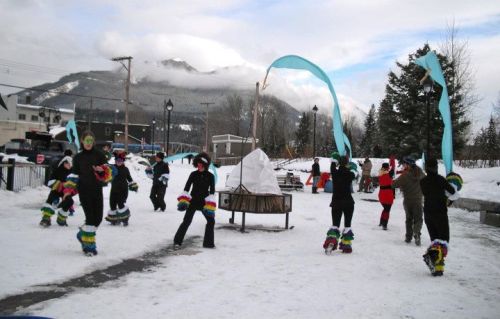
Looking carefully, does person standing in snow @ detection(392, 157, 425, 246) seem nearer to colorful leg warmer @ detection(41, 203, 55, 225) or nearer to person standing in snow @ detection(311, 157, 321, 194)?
colorful leg warmer @ detection(41, 203, 55, 225)

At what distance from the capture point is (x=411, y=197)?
10070 millimetres

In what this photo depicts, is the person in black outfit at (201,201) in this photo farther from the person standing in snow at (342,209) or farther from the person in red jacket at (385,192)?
the person in red jacket at (385,192)

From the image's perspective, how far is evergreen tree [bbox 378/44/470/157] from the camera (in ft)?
103

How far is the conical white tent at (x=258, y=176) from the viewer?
38.7 ft

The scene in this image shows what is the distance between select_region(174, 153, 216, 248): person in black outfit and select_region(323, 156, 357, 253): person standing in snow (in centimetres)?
223

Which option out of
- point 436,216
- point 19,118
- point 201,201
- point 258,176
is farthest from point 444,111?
point 19,118

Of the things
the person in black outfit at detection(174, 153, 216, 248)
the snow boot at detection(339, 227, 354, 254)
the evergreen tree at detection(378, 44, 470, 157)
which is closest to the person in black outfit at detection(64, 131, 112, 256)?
the person in black outfit at detection(174, 153, 216, 248)

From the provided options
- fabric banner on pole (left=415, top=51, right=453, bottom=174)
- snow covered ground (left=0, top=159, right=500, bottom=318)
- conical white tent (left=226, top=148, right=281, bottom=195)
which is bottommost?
snow covered ground (left=0, top=159, right=500, bottom=318)

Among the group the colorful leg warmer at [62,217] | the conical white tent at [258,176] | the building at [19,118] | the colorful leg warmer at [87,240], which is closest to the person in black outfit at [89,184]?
the colorful leg warmer at [87,240]

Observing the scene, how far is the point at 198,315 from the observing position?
4848 millimetres

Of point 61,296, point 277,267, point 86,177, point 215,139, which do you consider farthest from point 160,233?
point 215,139

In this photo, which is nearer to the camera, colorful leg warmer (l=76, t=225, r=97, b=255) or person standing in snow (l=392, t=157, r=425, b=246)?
colorful leg warmer (l=76, t=225, r=97, b=255)

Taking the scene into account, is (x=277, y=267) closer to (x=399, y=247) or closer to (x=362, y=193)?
(x=399, y=247)

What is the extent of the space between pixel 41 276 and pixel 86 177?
6.90 feet
